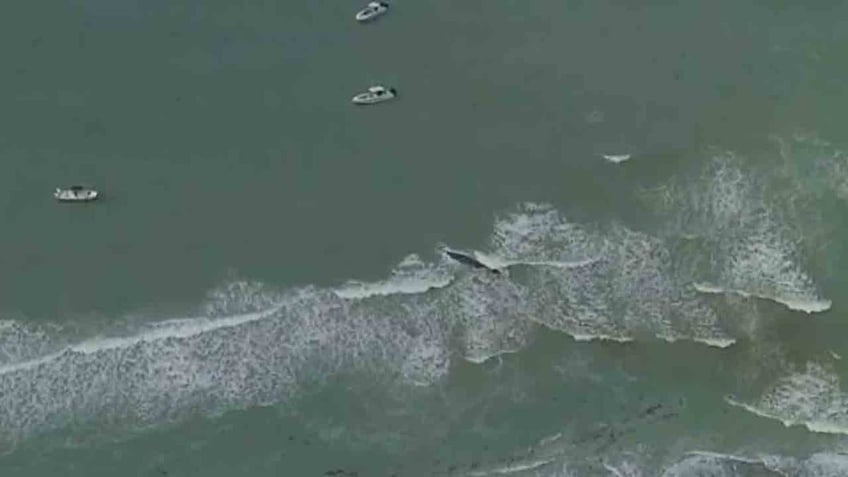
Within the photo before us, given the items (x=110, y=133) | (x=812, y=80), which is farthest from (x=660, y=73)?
(x=110, y=133)

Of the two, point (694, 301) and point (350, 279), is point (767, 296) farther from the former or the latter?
point (350, 279)

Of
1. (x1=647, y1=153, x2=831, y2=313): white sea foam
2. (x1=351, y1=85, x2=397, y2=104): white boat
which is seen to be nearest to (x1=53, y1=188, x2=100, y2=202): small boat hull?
(x1=351, y1=85, x2=397, y2=104): white boat

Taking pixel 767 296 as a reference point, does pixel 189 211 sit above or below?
above

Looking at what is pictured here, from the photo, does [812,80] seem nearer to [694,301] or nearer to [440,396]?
[694,301]

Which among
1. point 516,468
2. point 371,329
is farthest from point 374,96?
point 516,468

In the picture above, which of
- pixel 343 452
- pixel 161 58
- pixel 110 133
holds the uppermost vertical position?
pixel 161 58

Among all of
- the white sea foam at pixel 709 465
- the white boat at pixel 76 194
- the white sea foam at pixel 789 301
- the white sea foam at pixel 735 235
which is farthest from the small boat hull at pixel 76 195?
the white sea foam at pixel 709 465

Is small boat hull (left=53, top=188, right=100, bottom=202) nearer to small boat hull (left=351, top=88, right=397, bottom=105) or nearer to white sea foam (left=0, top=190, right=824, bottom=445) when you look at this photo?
white sea foam (left=0, top=190, right=824, bottom=445)

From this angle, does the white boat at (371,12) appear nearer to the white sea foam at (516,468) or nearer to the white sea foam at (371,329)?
the white sea foam at (371,329)
